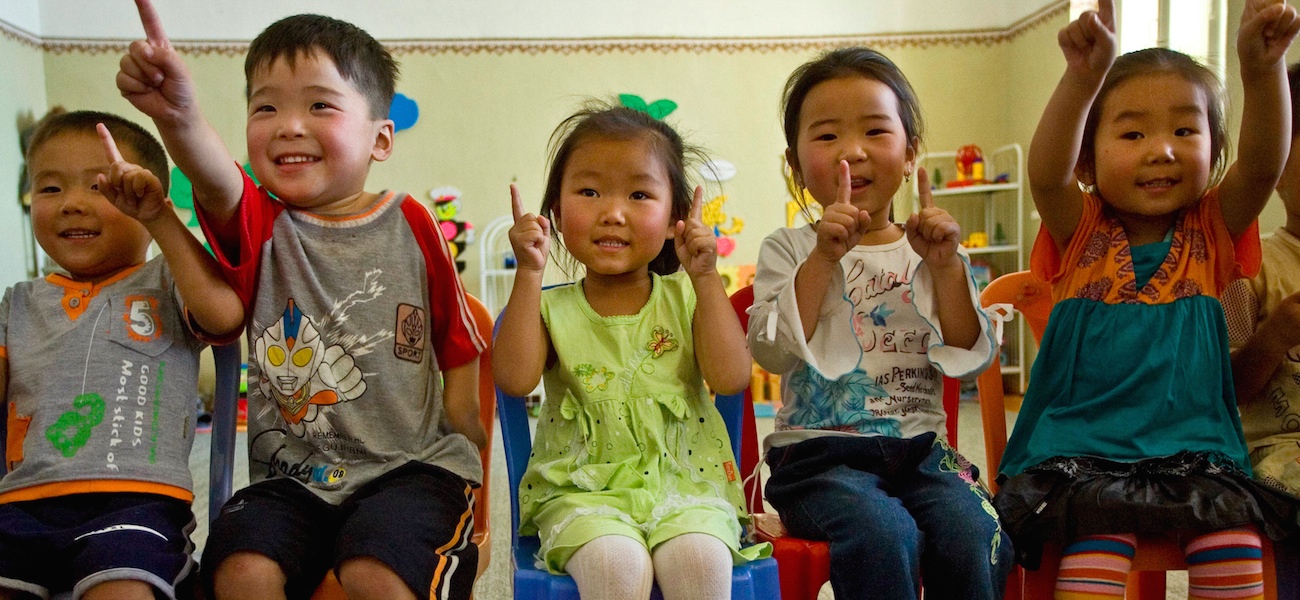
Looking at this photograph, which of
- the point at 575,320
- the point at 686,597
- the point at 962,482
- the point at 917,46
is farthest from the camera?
the point at 917,46

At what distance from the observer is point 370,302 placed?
3.99 feet

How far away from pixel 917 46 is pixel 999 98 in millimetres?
511

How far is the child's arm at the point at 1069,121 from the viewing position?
111 cm

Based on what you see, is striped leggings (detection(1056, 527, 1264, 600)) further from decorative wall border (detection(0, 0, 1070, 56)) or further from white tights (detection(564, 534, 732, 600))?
decorative wall border (detection(0, 0, 1070, 56))

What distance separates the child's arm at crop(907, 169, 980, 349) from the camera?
116 cm

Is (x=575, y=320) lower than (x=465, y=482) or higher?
higher

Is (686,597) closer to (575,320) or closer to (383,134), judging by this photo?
(575,320)

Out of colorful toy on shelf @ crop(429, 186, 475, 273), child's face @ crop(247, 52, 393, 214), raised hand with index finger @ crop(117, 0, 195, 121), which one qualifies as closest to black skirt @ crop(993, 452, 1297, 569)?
child's face @ crop(247, 52, 393, 214)

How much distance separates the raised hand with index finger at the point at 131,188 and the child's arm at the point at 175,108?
0.04 metres

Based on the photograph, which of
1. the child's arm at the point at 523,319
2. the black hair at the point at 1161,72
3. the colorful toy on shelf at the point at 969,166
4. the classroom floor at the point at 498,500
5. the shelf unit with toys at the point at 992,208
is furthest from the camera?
the colorful toy on shelf at the point at 969,166

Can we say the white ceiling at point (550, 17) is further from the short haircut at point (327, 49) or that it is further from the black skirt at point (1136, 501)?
the black skirt at point (1136, 501)

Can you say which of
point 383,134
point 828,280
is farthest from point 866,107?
point 383,134

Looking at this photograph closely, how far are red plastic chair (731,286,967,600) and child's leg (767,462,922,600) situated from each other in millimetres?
22

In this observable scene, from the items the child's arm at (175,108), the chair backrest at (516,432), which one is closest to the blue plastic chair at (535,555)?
the chair backrest at (516,432)
